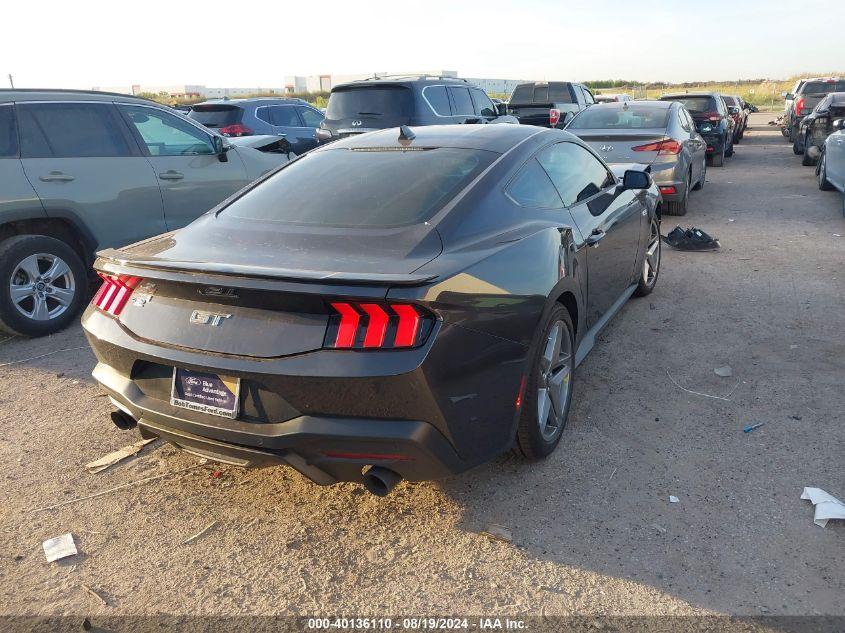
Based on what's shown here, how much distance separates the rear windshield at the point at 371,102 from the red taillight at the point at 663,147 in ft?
11.3

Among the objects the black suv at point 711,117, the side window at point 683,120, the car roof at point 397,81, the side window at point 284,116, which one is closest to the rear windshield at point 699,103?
the black suv at point 711,117

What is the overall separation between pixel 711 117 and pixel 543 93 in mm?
4978

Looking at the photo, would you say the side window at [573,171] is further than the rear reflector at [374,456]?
Yes

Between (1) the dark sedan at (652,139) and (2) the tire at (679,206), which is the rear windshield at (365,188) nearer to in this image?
(1) the dark sedan at (652,139)

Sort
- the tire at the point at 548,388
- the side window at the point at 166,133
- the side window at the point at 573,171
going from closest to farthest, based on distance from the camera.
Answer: the tire at the point at 548,388 < the side window at the point at 573,171 < the side window at the point at 166,133

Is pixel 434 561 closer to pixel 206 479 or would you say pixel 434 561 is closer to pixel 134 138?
pixel 206 479

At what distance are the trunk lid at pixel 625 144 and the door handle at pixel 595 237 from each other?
5.14m

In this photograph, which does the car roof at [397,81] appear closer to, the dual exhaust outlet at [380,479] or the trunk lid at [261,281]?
the trunk lid at [261,281]

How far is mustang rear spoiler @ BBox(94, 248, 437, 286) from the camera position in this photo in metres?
2.53

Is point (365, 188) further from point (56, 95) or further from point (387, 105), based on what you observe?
point (387, 105)

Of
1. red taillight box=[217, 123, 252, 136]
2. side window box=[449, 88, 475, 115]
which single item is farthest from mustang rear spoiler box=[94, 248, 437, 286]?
red taillight box=[217, 123, 252, 136]

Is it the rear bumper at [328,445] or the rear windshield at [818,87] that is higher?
the rear bumper at [328,445]

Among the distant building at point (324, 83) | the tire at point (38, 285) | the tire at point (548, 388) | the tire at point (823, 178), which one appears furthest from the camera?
the distant building at point (324, 83)

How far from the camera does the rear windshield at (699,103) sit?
15.1 metres
